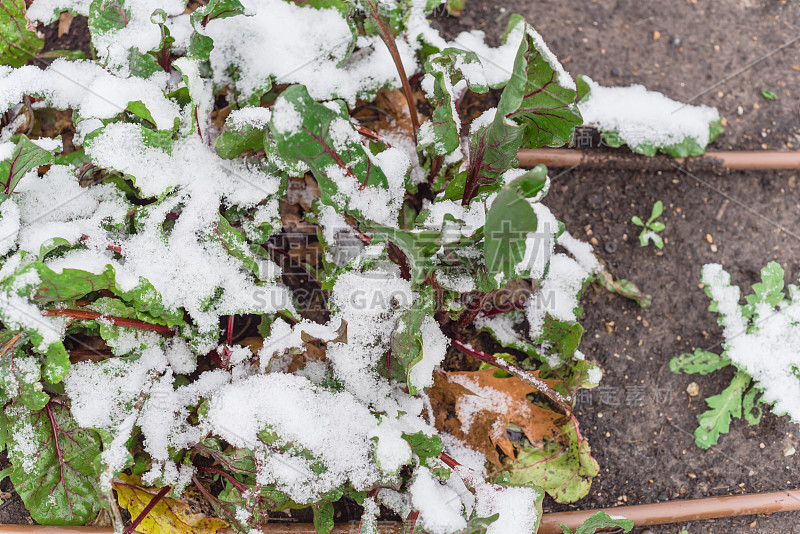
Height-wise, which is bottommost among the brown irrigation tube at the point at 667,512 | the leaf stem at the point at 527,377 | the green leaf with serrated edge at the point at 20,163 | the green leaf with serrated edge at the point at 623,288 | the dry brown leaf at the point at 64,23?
the brown irrigation tube at the point at 667,512

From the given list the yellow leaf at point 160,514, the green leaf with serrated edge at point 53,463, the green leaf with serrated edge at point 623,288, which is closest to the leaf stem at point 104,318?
the green leaf with serrated edge at point 53,463

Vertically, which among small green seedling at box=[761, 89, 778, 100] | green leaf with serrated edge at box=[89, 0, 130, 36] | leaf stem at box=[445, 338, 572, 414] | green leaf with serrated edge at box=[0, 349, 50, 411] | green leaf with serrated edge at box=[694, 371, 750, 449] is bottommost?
green leaf with serrated edge at box=[694, 371, 750, 449]

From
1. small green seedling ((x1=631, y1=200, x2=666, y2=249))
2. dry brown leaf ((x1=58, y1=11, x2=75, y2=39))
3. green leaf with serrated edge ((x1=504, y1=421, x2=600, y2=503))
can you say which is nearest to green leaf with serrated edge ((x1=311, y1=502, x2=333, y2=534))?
green leaf with serrated edge ((x1=504, y1=421, x2=600, y2=503))

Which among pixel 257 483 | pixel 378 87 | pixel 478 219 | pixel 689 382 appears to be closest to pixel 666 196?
pixel 689 382

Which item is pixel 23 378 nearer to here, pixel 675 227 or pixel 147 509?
pixel 147 509

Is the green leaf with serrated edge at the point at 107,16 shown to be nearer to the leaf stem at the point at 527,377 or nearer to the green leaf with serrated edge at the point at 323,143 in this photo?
the green leaf with serrated edge at the point at 323,143

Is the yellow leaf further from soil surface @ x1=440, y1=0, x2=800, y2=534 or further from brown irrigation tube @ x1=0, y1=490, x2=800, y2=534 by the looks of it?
soil surface @ x1=440, y1=0, x2=800, y2=534

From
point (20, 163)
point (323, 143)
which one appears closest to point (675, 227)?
point (323, 143)
